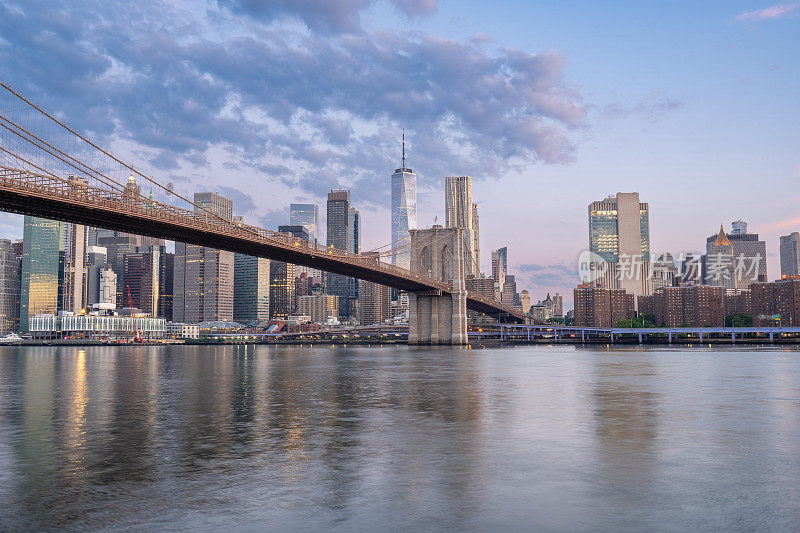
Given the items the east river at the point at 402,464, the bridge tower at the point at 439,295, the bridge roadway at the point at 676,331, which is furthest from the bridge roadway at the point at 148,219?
the bridge roadway at the point at 676,331

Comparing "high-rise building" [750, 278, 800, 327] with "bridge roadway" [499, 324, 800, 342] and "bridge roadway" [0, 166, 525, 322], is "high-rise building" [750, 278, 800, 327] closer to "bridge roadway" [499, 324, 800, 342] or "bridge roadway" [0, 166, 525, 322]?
"bridge roadway" [499, 324, 800, 342]

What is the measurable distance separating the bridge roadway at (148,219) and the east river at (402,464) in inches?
1127

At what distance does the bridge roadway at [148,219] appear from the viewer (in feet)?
157

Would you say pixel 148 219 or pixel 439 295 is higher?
pixel 148 219

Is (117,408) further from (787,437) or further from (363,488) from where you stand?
(787,437)

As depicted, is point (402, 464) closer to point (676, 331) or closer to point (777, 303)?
point (676, 331)

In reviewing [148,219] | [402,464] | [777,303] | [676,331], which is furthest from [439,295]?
[777,303]

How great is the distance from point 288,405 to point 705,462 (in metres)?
14.7

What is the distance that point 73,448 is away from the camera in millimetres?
14570

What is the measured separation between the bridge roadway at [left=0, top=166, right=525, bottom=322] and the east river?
28.6 meters

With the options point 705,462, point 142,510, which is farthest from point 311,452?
point 705,462

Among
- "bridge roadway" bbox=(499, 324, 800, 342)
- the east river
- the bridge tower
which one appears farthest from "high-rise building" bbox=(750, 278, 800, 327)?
the east river

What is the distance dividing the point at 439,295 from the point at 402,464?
9792 cm

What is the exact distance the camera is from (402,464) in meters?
12.6
